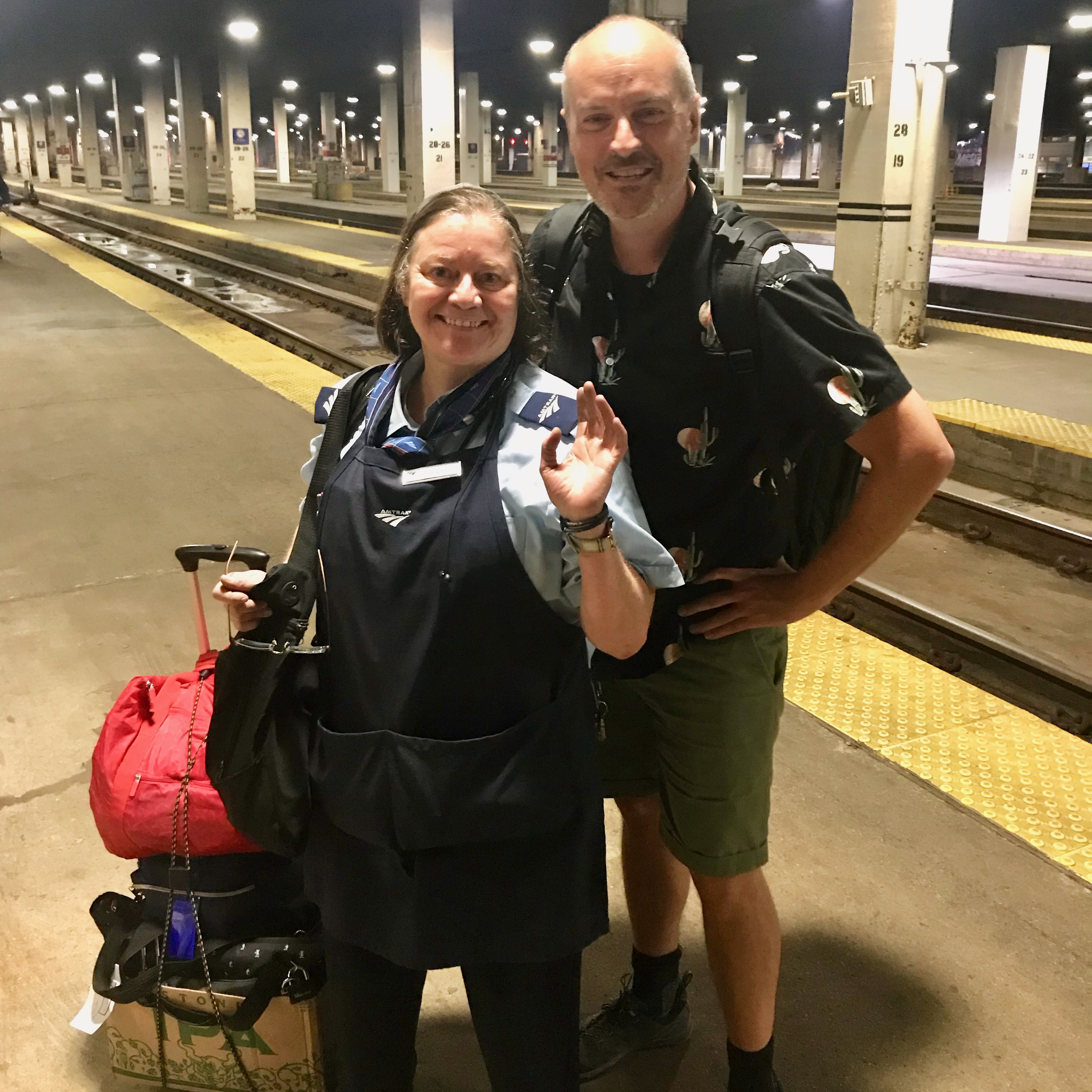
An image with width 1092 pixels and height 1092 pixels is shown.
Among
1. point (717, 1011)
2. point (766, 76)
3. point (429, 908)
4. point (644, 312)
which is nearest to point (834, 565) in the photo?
point (644, 312)

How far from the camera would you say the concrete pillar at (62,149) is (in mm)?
54438

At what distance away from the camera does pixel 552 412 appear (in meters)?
1.66

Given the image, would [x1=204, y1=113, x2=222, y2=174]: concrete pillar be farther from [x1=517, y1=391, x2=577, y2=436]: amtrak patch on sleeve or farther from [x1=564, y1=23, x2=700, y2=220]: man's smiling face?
[x1=517, y1=391, x2=577, y2=436]: amtrak patch on sleeve

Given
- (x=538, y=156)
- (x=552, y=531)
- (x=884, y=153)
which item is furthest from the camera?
(x=538, y=156)

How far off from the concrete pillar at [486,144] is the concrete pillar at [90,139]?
55.2 feet

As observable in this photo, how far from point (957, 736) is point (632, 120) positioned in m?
2.60

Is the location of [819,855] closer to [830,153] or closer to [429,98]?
[429,98]

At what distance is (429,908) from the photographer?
66.1 inches

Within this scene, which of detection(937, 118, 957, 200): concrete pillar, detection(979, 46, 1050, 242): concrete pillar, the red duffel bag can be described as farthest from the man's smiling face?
detection(937, 118, 957, 200): concrete pillar

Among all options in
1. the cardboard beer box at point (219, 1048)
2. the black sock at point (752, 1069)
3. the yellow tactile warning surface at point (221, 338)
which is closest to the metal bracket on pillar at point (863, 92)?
the yellow tactile warning surface at point (221, 338)

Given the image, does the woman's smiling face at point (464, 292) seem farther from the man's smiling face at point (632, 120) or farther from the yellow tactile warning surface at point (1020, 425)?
the yellow tactile warning surface at point (1020, 425)

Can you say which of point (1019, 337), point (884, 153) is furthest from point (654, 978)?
point (1019, 337)

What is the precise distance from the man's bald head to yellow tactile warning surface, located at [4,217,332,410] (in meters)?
5.15

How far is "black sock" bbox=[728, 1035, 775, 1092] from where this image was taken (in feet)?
6.87
